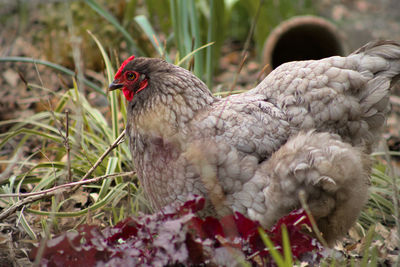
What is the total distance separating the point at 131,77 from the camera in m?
2.62

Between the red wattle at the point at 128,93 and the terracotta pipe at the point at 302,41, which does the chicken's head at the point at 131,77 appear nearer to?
the red wattle at the point at 128,93

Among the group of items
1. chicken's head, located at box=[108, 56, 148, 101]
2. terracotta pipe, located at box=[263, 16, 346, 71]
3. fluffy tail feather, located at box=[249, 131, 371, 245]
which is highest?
chicken's head, located at box=[108, 56, 148, 101]

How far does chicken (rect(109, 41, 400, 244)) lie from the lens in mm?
2342

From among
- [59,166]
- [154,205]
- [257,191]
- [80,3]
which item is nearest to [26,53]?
[80,3]

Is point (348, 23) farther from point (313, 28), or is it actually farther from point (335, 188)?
point (335, 188)

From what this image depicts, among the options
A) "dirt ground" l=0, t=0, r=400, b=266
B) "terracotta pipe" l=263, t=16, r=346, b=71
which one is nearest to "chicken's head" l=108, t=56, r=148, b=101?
"dirt ground" l=0, t=0, r=400, b=266

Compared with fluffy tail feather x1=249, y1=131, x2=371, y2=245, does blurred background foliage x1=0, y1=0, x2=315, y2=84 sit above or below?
above

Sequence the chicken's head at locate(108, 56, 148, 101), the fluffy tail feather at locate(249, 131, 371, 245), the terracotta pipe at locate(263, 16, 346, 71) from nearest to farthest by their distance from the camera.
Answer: the fluffy tail feather at locate(249, 131, 371, 245) < the chicken's head at locate(108, 56, 148, 101) < the terracotta pipe at locate(263, 16, 346, 71)

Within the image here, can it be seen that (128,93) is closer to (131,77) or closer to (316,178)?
(131,77)

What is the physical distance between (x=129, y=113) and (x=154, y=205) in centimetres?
55

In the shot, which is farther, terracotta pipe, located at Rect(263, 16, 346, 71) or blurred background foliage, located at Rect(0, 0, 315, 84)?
terracotta pipe, located at Rect(263, 16, 346, 71)

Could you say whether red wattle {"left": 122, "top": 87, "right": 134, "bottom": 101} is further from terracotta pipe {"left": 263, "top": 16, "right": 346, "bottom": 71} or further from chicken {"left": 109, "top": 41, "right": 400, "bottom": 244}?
terracotta pipe {"left": 263, "top": 16, "right": 346, "bottom": 71}

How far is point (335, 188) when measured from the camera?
2287 millimetres

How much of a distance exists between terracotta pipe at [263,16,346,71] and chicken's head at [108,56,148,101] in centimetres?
239
